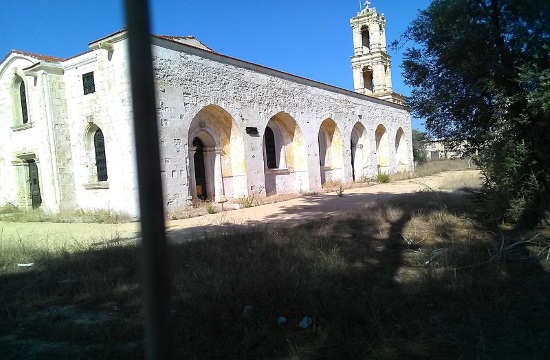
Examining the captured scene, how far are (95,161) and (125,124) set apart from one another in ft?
9.59

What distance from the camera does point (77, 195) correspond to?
1436 cm

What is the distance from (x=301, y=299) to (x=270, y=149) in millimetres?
14851

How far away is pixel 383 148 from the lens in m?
28.2

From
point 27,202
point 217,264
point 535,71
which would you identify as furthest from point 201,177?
point 535,71

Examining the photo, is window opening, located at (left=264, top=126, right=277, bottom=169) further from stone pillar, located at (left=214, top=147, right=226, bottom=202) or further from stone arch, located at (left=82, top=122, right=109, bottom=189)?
stone arch, located at (left=82, top=122, right=109, bottom=189)

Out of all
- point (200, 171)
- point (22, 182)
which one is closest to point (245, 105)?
point (200, 171)

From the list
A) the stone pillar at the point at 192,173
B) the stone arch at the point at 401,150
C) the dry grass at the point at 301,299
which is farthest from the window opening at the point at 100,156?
the stone arch at the point at 401,150

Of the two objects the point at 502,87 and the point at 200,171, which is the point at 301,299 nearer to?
the point at 502,87

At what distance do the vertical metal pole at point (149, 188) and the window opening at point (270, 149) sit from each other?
662 inches

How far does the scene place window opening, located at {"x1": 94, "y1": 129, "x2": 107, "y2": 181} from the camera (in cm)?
1366

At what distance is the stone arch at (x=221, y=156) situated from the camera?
14.9m

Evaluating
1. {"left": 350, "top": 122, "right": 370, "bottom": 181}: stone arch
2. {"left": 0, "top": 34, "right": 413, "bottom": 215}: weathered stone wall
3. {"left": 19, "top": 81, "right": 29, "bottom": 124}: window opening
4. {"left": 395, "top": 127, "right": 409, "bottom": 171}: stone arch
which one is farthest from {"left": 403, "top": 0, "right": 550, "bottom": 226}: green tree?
{"left": 395, "top": 127, "right": 409, "bottom": 171}: stone arch

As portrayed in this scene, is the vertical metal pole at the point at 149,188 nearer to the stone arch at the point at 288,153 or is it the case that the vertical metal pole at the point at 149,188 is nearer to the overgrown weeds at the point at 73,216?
the overgrown weeds at the point at 73,216

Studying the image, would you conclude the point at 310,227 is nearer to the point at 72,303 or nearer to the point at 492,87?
the point at 492,87
